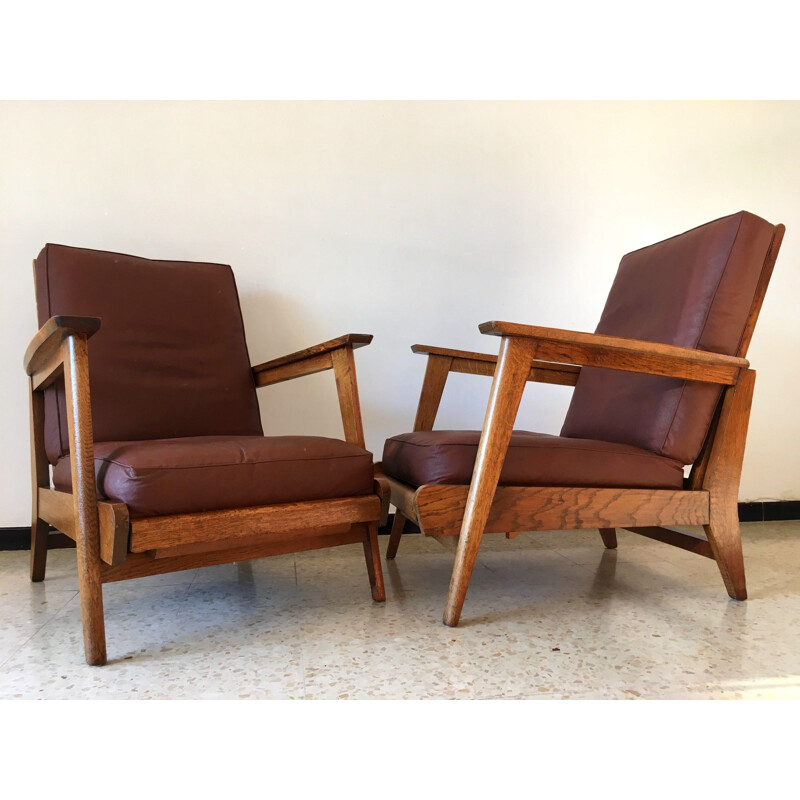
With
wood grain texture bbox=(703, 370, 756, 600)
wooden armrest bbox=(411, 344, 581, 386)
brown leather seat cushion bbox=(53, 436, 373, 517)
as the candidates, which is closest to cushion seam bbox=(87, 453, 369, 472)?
brown leather seat cushion bbox=(53, 436, 373, 517)

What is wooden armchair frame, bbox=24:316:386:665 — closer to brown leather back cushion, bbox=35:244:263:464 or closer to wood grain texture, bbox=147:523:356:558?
wood grain texture, bbox=147:523:356:558

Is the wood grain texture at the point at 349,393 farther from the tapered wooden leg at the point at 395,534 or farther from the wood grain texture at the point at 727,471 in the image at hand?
the wood grain texture at the point at 727,471

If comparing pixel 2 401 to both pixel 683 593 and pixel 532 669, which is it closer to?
pixel 532 669

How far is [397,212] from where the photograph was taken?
8.25 ft

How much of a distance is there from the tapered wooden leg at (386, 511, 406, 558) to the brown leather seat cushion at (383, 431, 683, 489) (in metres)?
0.51

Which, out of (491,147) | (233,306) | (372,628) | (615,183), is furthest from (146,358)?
(615,183)

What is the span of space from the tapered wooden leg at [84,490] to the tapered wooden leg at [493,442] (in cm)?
72

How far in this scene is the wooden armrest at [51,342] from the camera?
3.92 ft

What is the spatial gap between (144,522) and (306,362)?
0.71 metres

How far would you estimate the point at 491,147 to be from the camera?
2.57 m

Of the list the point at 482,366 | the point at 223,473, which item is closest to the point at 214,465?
the point at 223,473
